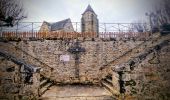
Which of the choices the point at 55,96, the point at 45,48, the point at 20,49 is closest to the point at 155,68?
the point at 55,96

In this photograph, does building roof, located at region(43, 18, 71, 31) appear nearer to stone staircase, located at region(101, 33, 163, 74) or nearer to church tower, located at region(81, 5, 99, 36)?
church tower, located at region(81, 5, 99, 36)

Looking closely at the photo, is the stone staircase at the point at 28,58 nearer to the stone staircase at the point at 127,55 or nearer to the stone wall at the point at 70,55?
the stone wall at the point at 70,55

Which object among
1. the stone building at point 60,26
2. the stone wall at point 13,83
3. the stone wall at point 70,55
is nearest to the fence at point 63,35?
the stone wall at point 70,55

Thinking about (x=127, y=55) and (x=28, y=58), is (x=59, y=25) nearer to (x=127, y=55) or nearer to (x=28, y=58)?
(x=28, y=58)

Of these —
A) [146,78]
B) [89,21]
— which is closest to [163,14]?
[89,21]

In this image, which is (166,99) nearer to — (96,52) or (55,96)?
(55,96)

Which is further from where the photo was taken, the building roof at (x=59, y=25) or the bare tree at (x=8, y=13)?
the building roof at (x=59, y=25)

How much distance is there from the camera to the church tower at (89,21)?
25859 millimetres

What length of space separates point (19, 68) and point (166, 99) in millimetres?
6850

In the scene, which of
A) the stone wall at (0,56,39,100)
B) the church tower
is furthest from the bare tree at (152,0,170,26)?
the stone wall at (0,56,39,100)

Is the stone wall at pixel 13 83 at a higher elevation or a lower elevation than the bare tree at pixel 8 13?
lower

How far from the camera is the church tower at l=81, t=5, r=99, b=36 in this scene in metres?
25.9

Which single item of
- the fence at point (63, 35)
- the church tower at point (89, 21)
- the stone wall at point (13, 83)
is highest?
the church tower at point (89, 21)

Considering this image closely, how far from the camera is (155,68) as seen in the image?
9.33m
